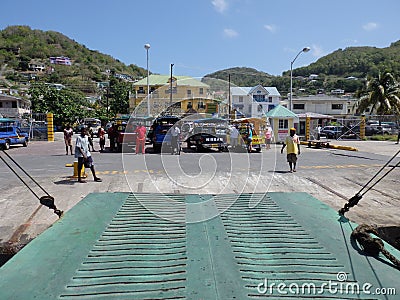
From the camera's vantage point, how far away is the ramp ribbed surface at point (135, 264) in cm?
255

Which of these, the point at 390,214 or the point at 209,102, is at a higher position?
the point at 209,102

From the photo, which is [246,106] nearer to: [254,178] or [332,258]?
[254,178]

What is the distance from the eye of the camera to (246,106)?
16172 millimetres

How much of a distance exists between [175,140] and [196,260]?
13406mm

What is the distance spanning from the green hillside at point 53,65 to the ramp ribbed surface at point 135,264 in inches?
4785

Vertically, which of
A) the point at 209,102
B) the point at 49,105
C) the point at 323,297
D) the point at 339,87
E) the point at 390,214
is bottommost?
the point at 390,214

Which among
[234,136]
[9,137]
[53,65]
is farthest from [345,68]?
[53,65]

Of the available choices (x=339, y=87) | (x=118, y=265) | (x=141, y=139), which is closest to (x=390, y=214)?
(x=118, y=265)

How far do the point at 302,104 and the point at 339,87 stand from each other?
51521mm

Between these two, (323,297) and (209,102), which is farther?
(209,102)

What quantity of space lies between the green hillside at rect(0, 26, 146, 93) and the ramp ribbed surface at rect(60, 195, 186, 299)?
122 meters

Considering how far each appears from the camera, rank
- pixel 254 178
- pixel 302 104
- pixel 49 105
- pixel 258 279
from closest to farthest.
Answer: pixel 258 279, pixel 254 178, pixel 49 105, pixel 302 104

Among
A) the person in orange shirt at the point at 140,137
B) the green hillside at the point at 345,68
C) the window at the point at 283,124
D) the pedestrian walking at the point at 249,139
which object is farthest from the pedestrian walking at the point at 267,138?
the green hillside at the point at 345,68

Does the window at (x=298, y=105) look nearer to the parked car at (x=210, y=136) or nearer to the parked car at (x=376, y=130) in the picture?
the parked car at (x=376, y=130)
